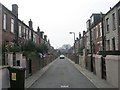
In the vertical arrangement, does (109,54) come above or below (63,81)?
above

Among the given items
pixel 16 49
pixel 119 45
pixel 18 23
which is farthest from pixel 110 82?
pixel 18 23

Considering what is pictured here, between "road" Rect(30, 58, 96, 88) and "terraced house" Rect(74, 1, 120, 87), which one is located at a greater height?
"terraced house" Rect(74, 1, 120, 87)

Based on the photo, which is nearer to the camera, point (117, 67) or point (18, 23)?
point (117, 67)

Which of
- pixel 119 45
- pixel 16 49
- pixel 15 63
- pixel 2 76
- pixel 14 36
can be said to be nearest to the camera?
pixel 2 76

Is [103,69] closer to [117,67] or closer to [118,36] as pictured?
[117,67]

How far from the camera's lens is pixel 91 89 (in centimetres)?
1460

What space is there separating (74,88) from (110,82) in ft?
8.95

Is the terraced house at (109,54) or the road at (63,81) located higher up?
the terraced house at (109,54)

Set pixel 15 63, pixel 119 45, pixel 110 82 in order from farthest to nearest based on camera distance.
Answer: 1. pixel 119 45
2. pixel 15 63
3. pixel 110 82

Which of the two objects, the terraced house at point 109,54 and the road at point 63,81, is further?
the road at point 63,81

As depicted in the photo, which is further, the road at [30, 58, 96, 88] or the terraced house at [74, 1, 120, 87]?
the road at [30, 58, 96, 88]

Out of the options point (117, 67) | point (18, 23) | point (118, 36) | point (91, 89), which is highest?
point (18, 23)

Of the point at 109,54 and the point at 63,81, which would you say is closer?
the point at 63,81

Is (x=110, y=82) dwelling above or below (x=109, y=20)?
below
